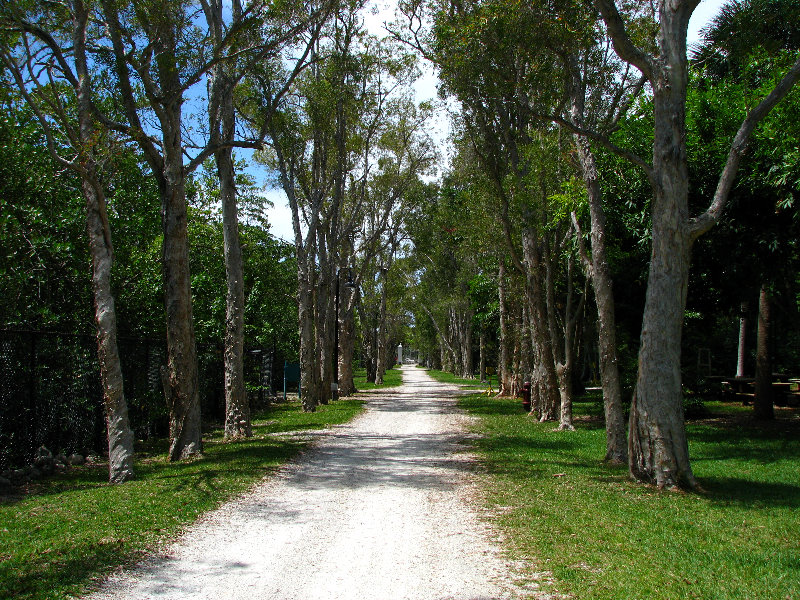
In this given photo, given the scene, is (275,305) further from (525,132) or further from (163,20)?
(163,20)

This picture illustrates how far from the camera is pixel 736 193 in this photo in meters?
13.4

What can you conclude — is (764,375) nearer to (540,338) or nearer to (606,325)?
(540,338)

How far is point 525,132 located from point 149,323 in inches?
426

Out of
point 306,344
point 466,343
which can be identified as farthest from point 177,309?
point 466,343

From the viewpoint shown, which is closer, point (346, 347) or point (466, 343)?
point (346, 347)

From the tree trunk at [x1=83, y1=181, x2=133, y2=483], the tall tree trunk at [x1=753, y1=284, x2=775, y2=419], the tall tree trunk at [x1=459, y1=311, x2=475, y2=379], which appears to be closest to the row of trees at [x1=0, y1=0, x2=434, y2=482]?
the tree trunk at [x1=83, y1=181, x2=133, y2=483]

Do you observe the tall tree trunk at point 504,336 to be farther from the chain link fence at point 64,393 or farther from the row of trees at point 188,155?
the chain link fence at point 64,393

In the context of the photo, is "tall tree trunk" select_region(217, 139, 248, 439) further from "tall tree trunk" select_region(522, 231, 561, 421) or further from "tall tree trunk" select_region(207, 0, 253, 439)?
"tall tree trunk" select_region(522, 231, 561, 421)

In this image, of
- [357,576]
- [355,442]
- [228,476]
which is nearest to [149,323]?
[355,442]

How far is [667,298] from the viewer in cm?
843

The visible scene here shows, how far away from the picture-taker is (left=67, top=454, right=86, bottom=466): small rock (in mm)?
10891

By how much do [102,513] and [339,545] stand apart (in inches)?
115

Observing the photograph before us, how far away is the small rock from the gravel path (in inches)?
147

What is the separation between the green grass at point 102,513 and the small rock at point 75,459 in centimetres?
→ 37
